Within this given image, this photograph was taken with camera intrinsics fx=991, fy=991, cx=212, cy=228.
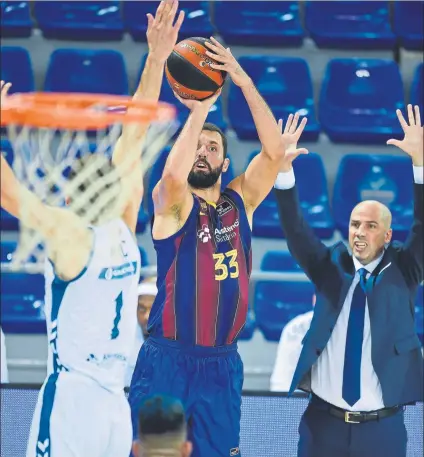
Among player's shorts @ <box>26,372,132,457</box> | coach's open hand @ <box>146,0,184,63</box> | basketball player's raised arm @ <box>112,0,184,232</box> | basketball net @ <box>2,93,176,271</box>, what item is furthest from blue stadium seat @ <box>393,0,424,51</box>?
player's shorts @ <box>26,372,132,457</box>

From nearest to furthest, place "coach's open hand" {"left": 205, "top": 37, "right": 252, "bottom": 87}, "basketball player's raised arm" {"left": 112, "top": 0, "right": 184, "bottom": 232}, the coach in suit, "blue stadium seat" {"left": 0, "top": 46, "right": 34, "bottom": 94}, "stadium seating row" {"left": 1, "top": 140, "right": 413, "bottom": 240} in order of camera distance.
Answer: "basketball player's raised arm" {"left": 112, "top": 0, "right": 184, "bottom": 232} → "coach's open hand" {"left": 205, "top": 37, "right": 252, "bottom": 87} → the coach in suit → "stadium seating row" {"left": 1, "top": 140, "right": 413, "bottom": 240} → "blue stadium seat" {"left": 0, "top": 46, "right": 34, "bottom": 94}

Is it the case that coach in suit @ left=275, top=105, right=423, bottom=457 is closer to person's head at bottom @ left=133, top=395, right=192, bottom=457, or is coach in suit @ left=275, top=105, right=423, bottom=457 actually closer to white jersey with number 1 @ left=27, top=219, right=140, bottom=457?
white jersey with number 1 @ left=27, top=219, right=140, bottom=457

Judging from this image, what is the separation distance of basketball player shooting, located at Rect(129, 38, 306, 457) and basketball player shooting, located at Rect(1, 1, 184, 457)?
1.95 feet

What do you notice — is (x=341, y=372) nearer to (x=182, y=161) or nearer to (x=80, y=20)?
(x=182, y=161)

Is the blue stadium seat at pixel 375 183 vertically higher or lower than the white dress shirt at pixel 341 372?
higher

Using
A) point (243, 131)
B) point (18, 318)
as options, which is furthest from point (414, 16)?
point (18, 318)

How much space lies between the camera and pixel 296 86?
762cm

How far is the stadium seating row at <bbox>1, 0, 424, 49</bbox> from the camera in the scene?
768 centimetres

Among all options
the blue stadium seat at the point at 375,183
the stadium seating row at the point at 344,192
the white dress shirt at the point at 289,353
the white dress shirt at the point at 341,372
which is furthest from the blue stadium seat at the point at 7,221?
the white dress shirt at the point at 341,372

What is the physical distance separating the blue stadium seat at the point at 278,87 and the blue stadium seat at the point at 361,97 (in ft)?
0.46

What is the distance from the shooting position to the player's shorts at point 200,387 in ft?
14.1

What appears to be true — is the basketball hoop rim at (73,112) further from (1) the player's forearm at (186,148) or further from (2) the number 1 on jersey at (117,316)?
(2) the number 1 on jersey at (117,316)

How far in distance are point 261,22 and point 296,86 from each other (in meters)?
0.62

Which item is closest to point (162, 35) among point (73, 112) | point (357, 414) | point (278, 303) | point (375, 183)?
point (73, 112)
